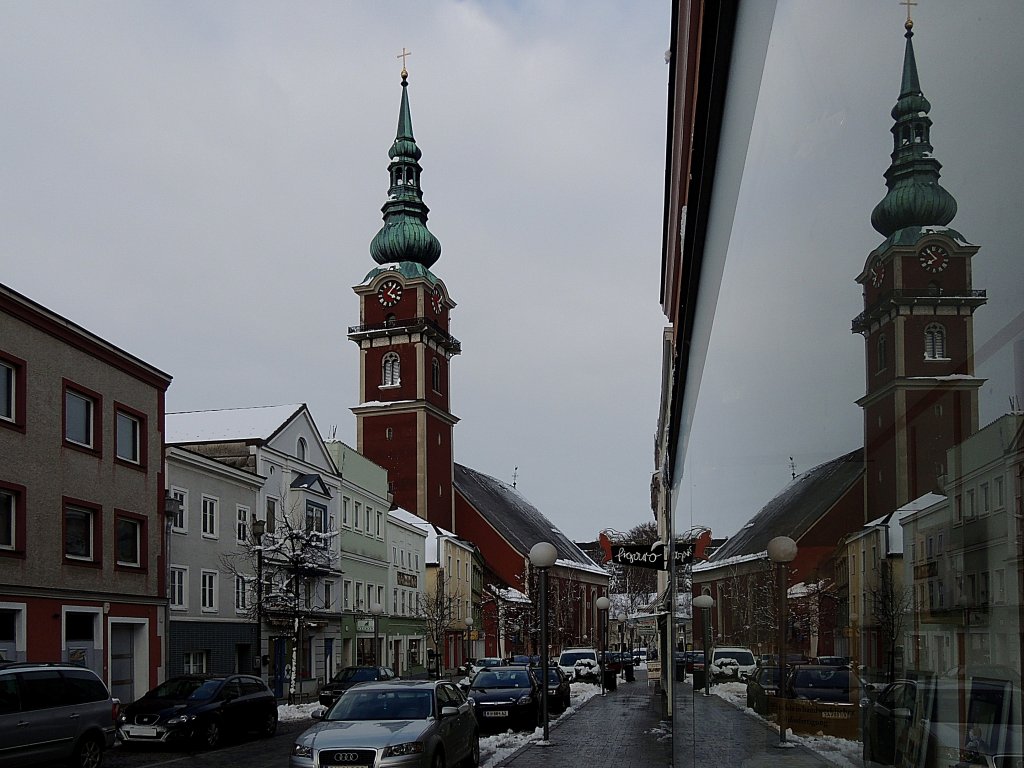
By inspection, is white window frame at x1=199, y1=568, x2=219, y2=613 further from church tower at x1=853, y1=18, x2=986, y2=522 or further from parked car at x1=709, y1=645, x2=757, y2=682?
church tower at x1=853, y1=18, x2=986, y2=522

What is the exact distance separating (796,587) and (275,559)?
46413mm

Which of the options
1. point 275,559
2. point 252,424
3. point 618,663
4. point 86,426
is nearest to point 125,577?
point 86,426

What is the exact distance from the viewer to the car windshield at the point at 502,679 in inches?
1168

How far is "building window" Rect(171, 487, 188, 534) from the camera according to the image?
40250 millimetres

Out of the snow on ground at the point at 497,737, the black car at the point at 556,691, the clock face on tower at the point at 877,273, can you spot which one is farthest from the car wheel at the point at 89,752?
the clock face on tower at the point at 877,273

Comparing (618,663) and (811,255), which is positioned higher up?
(811,255)

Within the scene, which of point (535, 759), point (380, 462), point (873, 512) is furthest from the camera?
point (380, 462)

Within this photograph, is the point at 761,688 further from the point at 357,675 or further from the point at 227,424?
the point at 227,424

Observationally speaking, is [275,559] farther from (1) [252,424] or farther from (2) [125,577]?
(2) [125,577]

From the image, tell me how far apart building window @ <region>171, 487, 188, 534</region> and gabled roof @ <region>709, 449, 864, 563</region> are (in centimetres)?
3838

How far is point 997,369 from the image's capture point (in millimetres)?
1193

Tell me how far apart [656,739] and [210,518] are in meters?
22.8

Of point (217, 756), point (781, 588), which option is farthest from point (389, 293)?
point (781, 588)

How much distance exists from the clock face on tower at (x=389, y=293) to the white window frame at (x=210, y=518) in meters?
54.2
